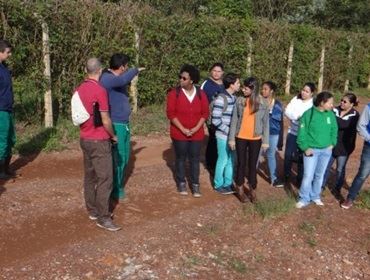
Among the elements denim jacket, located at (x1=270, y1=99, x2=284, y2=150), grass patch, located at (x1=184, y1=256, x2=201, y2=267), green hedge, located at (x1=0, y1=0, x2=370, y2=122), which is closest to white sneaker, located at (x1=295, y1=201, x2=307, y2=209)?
denim jacket, located at (x1=270, y1=99, x2=284, y2=150)

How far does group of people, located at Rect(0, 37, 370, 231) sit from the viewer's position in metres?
5.45

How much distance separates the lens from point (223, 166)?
6.88 m

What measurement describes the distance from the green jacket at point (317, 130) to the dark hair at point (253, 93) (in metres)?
0.69

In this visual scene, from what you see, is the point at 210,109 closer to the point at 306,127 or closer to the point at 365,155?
the point at 306,127

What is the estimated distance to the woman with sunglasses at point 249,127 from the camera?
20.1 feet

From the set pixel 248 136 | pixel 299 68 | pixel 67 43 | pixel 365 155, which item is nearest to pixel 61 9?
pixel 67 43

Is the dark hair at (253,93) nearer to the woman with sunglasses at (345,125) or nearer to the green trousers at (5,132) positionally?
the woman with sunglasses at (345,125)

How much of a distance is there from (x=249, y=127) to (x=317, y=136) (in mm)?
877

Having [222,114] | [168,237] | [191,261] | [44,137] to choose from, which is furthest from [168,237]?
[44,137]

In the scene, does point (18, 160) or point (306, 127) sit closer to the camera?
point (306, 127)

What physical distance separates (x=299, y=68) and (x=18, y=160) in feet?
36.6

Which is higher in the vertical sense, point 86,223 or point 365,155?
point 365,155

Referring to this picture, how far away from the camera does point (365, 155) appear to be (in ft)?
21.0

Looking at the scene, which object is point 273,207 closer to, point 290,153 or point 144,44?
point 290,153
